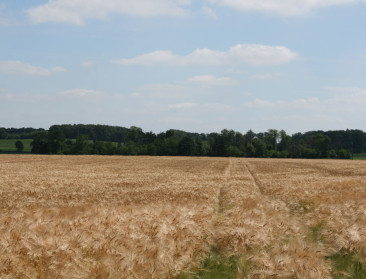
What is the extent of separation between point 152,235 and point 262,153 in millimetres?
130036

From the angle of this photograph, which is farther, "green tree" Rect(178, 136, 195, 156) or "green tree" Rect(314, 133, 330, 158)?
"green tree" Rect(314, 133, 330, 158)

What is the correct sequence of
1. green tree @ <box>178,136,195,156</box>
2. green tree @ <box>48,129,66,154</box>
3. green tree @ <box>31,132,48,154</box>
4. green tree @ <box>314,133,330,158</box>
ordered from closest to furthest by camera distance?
1. green tree @ <box>48,129,66,154</box>
2. green tree @ <box>31,132,48,154</box>
3. green tree @ <box>178,136,195,156</box>
4. green tree @ <box>314,133,330,158</box>

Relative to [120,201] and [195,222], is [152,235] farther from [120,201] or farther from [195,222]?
[120,201]

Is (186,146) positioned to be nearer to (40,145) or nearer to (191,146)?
(191,146)

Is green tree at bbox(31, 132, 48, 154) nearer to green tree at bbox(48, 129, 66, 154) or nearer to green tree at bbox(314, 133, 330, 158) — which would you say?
green tree at bbox(48, 129, 66, 154)

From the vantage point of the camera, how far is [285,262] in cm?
519

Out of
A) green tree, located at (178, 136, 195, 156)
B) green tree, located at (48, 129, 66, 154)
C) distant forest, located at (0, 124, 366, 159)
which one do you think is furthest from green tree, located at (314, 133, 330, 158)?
green tree, located at (48, 129, 66, 154)

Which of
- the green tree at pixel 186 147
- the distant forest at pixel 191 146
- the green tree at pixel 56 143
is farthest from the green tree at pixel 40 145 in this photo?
the green tree at pixel 186 147

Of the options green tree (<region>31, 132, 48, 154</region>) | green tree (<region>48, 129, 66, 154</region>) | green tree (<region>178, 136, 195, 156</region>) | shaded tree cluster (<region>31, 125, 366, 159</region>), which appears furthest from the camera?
green tree (<region>178, 136, 195, 156</region>)

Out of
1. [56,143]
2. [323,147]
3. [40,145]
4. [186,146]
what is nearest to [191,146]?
[186,146]

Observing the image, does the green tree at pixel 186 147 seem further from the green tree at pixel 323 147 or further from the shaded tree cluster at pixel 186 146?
the green tree at pixel 323 147

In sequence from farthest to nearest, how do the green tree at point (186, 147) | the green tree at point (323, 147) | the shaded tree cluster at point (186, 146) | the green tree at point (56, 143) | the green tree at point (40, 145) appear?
the green tree at point (323, 147)
the green tree at point (186, 147)
the shaded tree cluster at point (186, 146)
the green tree at point (40, 145)
the green tree at point (56, 143)

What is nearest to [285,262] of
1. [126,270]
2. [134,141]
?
[126,270]

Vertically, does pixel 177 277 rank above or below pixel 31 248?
below
